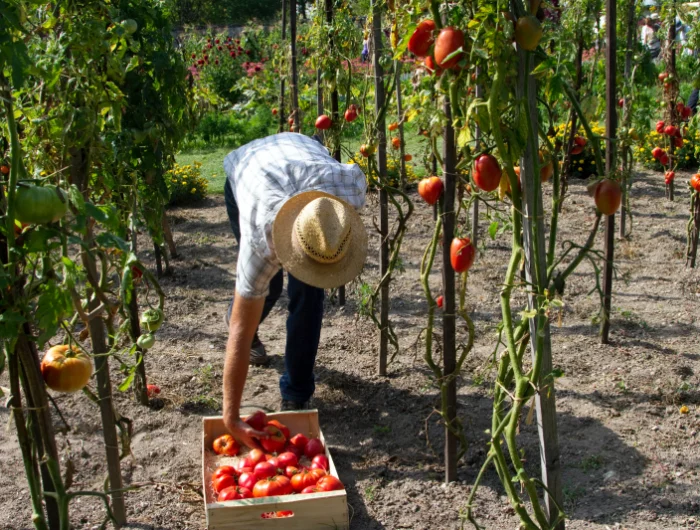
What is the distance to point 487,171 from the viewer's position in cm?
183

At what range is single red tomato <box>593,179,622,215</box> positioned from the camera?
A: 176 cm

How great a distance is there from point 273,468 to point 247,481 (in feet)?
0.38

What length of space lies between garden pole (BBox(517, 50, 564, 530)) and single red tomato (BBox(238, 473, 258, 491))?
3.54 ft

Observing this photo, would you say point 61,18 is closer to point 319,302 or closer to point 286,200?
point 286,200

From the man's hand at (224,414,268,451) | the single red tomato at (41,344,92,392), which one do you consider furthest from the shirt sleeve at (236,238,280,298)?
the single red tomato at (41,344,92,392)

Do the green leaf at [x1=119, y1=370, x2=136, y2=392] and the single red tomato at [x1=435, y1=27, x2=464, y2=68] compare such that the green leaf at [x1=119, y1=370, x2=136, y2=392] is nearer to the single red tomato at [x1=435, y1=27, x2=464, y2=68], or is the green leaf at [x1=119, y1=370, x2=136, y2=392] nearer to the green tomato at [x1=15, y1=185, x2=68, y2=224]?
the green tomato at [x1=15, y1=185, x2=68, y2=224]

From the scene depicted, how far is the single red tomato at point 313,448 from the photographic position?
9.18 feet

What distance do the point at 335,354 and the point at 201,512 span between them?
1421 mm

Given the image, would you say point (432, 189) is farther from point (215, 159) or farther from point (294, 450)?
point (215, 159)

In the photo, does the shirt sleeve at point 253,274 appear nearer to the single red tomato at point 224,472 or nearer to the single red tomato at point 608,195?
the single red tomato at point 224,472

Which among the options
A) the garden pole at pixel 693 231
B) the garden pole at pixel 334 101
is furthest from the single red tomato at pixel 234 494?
the garden pole at pixel 693 231

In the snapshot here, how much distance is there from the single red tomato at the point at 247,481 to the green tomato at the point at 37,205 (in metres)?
1.50

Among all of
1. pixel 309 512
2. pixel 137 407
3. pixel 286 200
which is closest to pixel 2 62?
pixel 286 200

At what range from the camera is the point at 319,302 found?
3.18 metres
